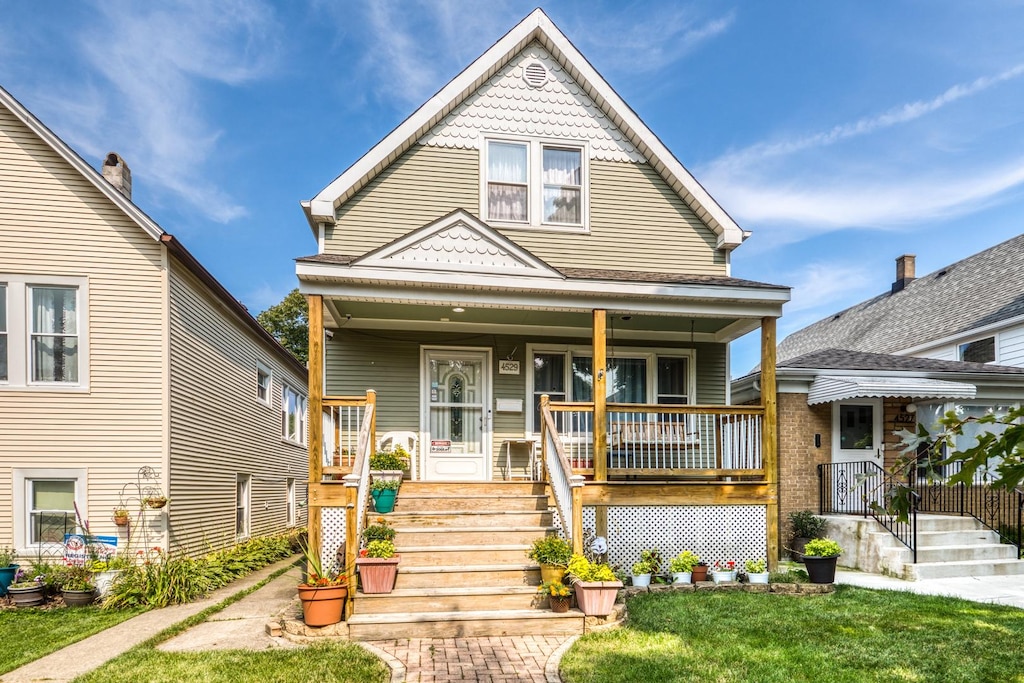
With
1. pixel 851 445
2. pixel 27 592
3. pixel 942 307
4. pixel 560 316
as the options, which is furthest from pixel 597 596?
pixel 942 307

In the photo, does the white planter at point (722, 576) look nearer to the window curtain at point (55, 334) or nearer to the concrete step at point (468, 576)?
the concrete step at point (468, 576)

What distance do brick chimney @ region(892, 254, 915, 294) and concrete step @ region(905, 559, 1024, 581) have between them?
47.9ft

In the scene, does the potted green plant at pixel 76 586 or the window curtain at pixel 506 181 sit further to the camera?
the window curtain at pixel 506 181

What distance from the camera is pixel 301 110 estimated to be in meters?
22.5

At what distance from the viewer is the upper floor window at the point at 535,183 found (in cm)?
1111

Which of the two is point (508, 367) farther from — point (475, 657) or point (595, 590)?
point (475, 657)

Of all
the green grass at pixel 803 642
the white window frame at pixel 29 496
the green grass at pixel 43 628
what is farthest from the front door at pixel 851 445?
the white window frame at pixel 29 496

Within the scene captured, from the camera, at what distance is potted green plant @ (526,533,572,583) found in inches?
278

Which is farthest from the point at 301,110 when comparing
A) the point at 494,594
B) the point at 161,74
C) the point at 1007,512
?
the point at 1007,512

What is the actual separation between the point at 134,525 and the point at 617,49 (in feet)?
Answer: 44.4

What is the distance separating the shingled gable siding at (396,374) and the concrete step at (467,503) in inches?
77.3

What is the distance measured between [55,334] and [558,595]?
7.89m

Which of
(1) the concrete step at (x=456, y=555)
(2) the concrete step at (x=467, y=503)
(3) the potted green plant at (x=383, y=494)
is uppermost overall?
(3) the potted green plant at (x=383, y=494)

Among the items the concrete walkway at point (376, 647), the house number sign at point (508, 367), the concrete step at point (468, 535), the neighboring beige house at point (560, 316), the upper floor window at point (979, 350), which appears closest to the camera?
the concrete walkway at point (376, 647)
